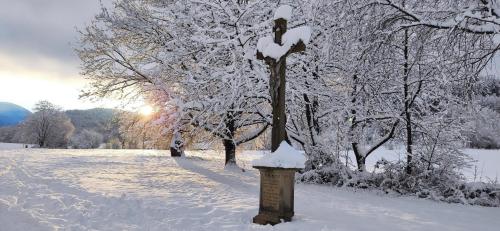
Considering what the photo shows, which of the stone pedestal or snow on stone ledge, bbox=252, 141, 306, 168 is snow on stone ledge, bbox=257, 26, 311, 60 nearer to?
snow on stone ledge, bbox=252, 141, 306, 168

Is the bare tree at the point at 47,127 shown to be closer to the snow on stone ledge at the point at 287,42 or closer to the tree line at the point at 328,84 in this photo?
the tree line at the point at 328,84

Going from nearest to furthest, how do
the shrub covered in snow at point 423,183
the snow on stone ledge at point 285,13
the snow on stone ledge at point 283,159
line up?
the snow on stone ledge at point 283,159
the snow on stone ledge at point 285,13
the shrub covered in snow at point 423,183

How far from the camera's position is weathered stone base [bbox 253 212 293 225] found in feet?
20.4

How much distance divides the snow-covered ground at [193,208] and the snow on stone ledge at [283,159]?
2.83 ft

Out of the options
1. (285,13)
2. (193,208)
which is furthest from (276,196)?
(285,13)

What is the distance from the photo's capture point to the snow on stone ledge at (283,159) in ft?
20.3

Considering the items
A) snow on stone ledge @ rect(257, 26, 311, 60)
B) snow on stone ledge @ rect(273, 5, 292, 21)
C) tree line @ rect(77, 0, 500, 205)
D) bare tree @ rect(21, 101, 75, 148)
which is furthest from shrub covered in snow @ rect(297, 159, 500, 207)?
bare tree @ rect(21, 101, 75, 148)

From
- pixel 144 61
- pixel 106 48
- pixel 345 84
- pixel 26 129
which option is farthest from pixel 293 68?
pixel 26 129

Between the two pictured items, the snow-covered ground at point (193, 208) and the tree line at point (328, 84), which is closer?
the snow-covered ground at point (193, 208)

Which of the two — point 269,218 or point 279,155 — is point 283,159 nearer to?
point 279,155

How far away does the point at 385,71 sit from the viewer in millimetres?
9883

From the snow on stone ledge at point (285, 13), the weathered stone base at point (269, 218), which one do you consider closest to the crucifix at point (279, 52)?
the snow on stone ledge at point (285, 13)

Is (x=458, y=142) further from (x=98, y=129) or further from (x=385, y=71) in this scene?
(x=98, y=129)

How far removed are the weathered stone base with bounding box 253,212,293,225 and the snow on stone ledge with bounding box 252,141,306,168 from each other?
0.74m
